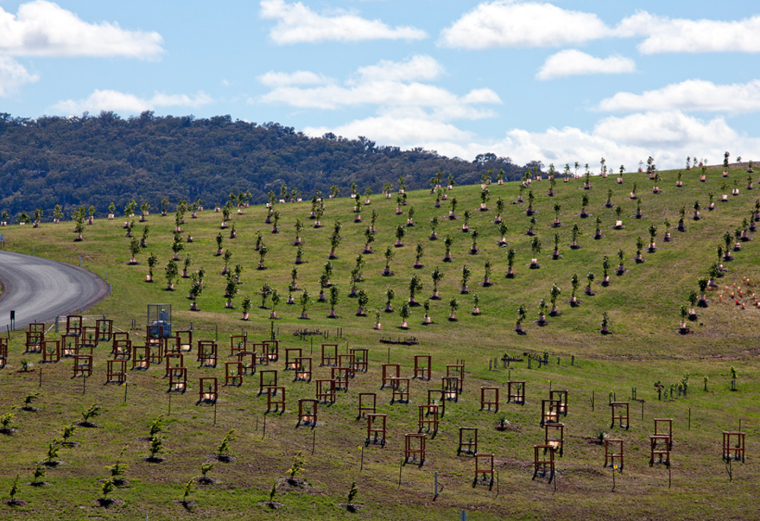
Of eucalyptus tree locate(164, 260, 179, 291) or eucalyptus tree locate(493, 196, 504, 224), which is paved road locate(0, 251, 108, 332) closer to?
eucalyptus tree locate(164, 260, 179, 291)

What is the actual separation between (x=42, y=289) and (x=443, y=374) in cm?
6227

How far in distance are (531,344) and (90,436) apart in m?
63.0

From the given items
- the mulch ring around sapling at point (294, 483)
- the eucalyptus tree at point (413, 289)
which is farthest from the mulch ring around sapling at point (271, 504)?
the eucalyptus tree at point (413, 289)

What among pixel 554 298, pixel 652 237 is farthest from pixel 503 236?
pixel 554 298

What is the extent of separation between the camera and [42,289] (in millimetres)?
104000

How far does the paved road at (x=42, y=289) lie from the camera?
89.4 metres

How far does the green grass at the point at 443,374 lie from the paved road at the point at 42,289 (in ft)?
11.8

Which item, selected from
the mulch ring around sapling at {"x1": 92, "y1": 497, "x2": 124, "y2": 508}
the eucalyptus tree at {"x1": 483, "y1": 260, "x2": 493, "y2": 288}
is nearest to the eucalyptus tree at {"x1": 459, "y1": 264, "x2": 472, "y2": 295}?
the eucalyptus tree at {"x1": 483, "y1": 260, "x2": 493, "y2": 288}

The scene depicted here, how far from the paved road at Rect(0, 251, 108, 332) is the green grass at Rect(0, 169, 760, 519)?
142 inches

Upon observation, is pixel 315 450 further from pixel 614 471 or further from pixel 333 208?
pixel 333 208

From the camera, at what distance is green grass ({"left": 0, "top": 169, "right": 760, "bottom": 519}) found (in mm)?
42562

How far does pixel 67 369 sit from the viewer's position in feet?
206

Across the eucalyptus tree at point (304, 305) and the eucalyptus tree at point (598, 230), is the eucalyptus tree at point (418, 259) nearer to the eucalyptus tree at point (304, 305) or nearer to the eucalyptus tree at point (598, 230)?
the eucalyptus tree at point (304, 305)

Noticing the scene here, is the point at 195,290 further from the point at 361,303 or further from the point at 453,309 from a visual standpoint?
the point at 453,309
